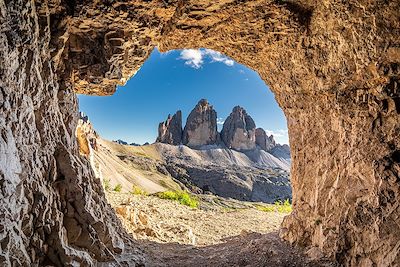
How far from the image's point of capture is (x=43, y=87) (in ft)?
18.5

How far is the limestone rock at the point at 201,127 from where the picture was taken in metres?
103

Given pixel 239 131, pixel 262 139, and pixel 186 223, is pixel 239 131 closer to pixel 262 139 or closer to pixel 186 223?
pixel 262 139

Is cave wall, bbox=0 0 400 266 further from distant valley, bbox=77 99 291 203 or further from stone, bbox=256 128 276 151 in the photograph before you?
stone, bbox=256 128 276 151

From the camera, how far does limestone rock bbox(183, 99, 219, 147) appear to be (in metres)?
103

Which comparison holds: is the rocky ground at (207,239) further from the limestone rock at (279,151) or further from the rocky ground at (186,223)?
the limestone rock at (279,151)

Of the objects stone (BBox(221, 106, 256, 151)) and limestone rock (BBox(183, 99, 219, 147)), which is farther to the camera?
stone (BBox(221, 106, 256, 151))

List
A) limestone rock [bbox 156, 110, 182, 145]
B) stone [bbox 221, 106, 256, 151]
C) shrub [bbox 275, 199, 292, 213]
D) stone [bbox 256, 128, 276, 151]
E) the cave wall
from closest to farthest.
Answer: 1. the cave wall
2. shrub [bbox 275, 199, 292, 213]
3. limestone rock [bbox 156, 110, 182, 145]
4. stone [bbox 221, 106, 256, 151]
5. stone [bbox 256, 128, 276, 151]

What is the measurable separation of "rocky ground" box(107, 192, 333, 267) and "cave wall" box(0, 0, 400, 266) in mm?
796

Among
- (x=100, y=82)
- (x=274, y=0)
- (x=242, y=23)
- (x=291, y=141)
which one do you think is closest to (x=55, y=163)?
(x=100, y=82)

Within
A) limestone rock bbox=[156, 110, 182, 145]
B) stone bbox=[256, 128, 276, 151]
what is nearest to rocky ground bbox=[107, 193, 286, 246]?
limestone rock bbox=[156, 110, 182, 145]

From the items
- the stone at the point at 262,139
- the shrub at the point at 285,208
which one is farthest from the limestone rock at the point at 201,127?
the shrub at the point at 285,208

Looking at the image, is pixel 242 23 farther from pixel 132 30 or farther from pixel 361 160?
pixel 361 160

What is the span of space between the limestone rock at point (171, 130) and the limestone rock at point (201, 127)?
8.49ft

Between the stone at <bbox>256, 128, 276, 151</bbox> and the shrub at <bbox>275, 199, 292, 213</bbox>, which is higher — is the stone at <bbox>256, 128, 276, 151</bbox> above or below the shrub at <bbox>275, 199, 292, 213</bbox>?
above
